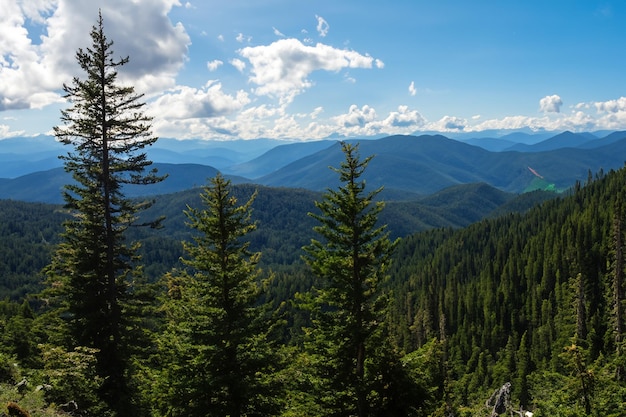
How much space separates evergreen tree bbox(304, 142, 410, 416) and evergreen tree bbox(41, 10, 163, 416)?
1074 centimetres

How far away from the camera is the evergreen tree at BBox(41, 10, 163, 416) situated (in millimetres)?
22047

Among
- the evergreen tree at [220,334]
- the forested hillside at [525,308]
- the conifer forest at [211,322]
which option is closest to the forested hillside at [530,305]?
the forested hillside at [525,308]

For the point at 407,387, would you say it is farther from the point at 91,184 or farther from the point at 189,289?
the point at 91,184

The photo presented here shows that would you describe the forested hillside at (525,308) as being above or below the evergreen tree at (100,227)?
below

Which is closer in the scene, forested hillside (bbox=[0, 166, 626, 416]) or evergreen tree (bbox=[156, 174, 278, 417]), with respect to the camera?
evergreen tree (bbox=[156, 174, 278, 417])

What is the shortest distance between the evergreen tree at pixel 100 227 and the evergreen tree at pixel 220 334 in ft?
16.6

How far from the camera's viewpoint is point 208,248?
62.0ft

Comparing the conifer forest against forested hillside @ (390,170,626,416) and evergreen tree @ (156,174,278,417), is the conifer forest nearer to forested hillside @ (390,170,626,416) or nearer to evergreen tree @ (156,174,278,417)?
evergreen tree @ (156,174,278,417)

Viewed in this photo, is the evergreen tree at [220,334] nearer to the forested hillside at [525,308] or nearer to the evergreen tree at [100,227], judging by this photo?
the evergreen tree at [100,227]

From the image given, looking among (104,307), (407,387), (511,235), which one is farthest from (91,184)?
(511,235)

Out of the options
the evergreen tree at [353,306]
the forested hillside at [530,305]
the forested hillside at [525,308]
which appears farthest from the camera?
the forested hillside at [530,305]

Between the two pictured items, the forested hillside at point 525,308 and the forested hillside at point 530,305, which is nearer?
the forested hillside at point 525,308

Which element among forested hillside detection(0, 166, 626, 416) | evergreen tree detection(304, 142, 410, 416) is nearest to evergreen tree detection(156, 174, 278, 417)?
evergreen tree detection(304, 142, 410, 416)

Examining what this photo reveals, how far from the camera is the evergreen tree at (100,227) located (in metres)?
22.0
